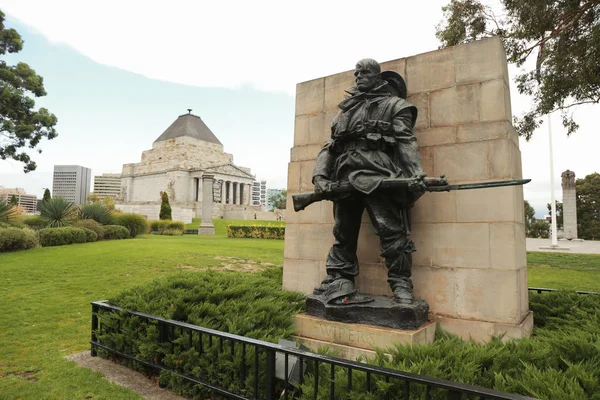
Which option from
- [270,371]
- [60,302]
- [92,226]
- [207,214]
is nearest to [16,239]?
[92,226]

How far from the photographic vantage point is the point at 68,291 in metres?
8.68

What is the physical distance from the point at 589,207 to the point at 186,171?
60.1m

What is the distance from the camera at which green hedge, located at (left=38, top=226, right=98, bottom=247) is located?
17.6 metres

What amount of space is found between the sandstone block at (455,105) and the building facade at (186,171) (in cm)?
Result: 5693

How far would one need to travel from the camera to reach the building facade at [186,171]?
68.6 m

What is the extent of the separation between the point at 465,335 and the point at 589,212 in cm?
4922

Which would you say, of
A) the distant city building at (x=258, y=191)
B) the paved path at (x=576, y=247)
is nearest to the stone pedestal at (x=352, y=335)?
the paved path at (x=576, y=247)

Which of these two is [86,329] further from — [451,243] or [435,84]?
[435,84]

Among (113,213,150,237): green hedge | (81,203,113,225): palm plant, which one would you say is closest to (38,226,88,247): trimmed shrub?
(81,203,113,225): palm plant

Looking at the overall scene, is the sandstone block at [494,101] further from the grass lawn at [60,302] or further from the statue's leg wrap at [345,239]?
the grass lawn at [60,302]

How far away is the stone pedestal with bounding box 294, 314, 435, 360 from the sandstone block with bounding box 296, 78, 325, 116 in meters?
3.07

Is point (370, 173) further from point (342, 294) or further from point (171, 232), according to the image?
point (171, 232)

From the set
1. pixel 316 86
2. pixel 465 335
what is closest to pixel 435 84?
pixel 316 86

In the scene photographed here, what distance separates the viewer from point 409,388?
2.60 metres
